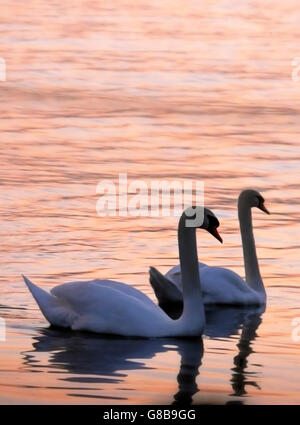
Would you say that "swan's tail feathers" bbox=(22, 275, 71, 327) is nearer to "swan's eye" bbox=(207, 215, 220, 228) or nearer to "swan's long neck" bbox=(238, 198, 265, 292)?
"swan's eye" bbox=(207, 215, 220, 228)

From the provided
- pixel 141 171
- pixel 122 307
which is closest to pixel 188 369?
pixel 122 307

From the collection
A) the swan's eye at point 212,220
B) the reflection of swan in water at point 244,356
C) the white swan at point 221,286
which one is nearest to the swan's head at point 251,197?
the white swan at point 221,286

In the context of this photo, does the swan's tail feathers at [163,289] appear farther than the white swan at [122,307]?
Yes

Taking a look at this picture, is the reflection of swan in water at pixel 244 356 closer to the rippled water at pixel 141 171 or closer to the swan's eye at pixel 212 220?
the rippled water at pixel 141 171

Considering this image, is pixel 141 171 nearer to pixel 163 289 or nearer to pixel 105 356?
pixel 163 289

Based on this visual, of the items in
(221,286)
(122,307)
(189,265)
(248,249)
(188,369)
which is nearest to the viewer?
(188,369)

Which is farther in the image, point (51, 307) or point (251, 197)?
point (251, 197)

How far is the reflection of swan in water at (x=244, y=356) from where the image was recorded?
10.1 meters

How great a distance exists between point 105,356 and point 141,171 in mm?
6467

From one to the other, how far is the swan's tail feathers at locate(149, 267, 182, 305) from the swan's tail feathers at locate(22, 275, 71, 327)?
3.60 feet

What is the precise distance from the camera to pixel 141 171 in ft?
56.2

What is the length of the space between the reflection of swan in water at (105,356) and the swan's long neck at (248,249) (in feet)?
5.75

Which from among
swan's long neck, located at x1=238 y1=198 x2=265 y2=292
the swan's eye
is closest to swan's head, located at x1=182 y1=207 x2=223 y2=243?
the swan's eye
